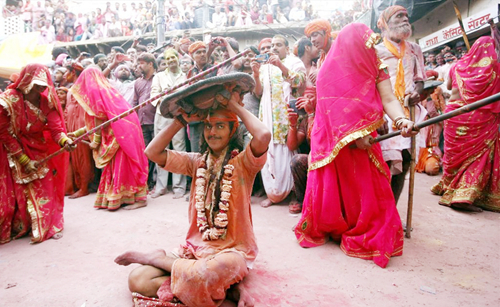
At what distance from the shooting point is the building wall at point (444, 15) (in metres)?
8.64

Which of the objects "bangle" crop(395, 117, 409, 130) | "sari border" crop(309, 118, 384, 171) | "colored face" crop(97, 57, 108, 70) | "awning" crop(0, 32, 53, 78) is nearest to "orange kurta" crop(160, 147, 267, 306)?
"sari border" crop(309, 118, 384, 171)

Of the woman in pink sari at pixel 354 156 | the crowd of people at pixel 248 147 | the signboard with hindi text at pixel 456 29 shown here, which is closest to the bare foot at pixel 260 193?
the crowd of people at pixel 248 147

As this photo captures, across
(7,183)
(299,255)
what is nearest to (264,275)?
(299,255)

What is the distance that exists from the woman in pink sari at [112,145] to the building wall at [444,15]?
8376 mm

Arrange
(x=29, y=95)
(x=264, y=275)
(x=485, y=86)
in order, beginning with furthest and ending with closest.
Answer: (x=485, y=86)
(x=29, y=95)
(x=264, y=275)

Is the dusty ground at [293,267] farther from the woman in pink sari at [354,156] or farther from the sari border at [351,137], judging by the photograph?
the sari border at [351,137]

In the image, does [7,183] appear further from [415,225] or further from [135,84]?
[415,225]

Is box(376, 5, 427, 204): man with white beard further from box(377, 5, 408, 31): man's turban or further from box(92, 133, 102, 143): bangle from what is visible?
box(92, 133, 102, 143): bangle

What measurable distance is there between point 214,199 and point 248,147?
0.48 metres

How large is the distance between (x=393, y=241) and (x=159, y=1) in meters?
9.46

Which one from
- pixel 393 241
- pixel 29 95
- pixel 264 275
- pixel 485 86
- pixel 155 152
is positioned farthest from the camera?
pixel 485 86

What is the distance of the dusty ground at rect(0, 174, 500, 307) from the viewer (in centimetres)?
256

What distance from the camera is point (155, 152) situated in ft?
8.67

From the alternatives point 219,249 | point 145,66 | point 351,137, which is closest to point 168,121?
point 145,66
